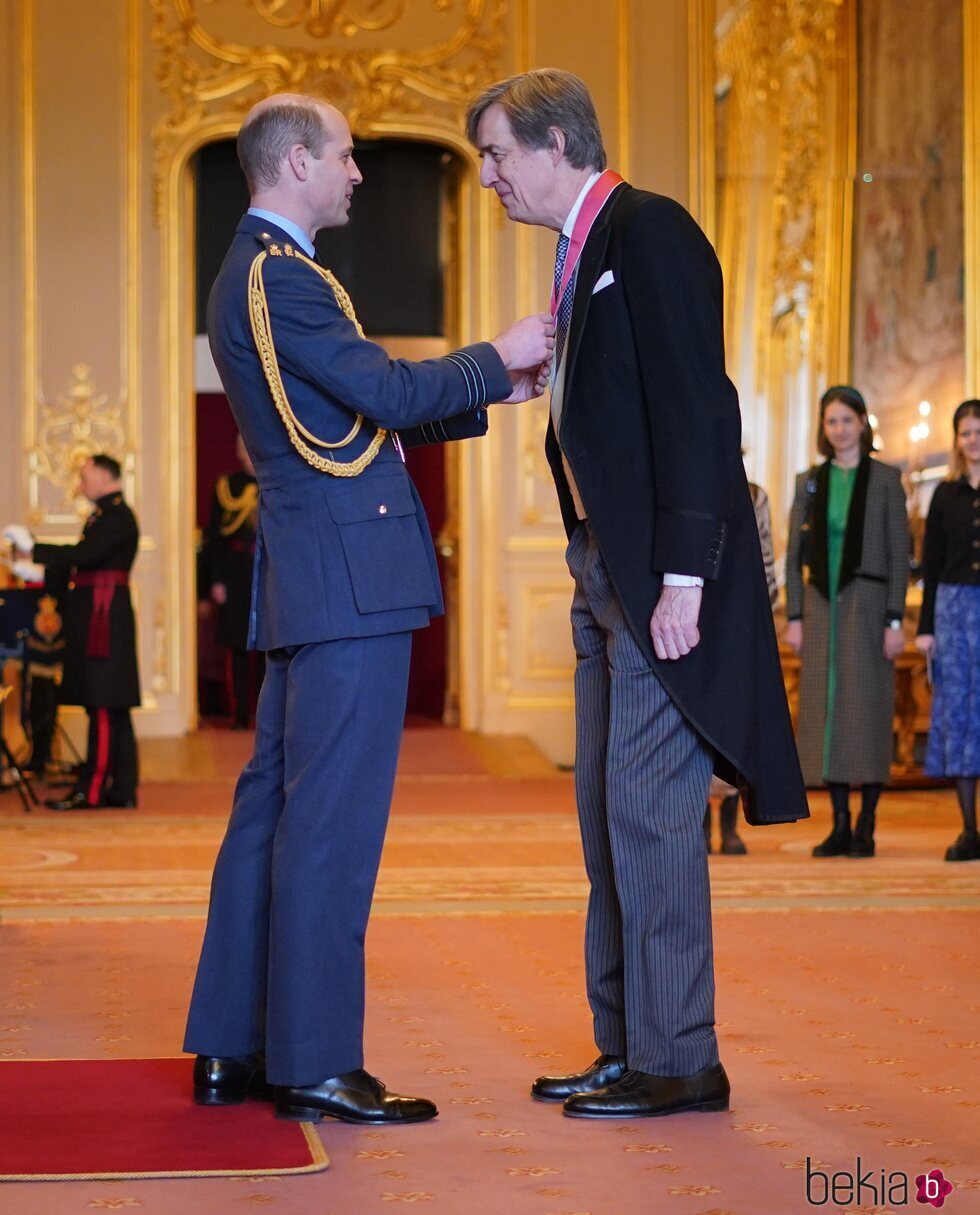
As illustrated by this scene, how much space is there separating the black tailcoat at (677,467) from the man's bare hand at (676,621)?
0.09 ft

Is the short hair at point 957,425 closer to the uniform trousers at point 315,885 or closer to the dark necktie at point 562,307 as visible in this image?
the dark necktie at point 562,307

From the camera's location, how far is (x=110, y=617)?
288 inches

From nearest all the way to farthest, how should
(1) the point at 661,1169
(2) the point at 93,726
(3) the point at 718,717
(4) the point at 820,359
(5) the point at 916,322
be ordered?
(1) the point at 661,1169 < (3) the point at 718,717 < (2) the point at 93,726 < (5) the point at 916,322 < (4) the point at 820,359

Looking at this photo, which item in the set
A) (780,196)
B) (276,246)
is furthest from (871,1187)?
(780,196)

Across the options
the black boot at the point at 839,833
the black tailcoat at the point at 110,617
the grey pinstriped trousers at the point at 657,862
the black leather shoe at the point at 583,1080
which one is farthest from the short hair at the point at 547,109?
the black tailcoat at the point at 110,617

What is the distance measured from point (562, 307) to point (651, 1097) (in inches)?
47.6

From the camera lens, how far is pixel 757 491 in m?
5.80

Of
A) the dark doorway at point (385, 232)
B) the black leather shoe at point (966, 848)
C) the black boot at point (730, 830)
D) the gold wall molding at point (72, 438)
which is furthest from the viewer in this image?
the dark doorway at point (385, 232)

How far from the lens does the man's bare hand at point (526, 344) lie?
2738 millimetres

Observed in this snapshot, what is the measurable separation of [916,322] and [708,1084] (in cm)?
707

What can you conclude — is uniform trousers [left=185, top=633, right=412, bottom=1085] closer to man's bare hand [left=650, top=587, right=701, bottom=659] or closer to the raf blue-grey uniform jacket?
the raf blue-grey uniform jacket

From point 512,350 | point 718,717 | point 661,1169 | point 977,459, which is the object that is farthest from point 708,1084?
point 977,459

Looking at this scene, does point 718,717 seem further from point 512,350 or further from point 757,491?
point 757,491

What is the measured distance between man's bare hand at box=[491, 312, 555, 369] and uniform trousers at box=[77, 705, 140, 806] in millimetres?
4975
